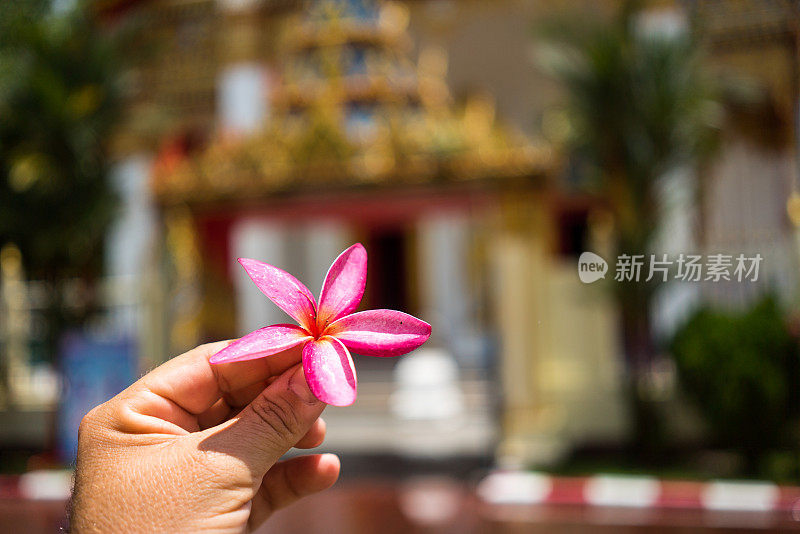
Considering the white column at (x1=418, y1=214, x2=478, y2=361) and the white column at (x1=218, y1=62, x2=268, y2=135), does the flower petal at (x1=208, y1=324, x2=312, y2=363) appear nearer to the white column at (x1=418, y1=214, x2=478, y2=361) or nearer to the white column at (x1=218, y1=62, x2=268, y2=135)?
the white column at (x1=218, y1=62, x2=268, y2=135)

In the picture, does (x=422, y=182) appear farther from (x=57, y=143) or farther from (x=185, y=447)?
(x=185, y=447)

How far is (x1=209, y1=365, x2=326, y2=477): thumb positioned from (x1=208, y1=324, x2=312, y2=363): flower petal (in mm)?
77

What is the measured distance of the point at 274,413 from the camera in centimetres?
64

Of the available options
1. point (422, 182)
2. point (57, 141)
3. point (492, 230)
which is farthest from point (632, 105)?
point (57, 141)

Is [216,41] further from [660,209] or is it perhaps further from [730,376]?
[730,376]

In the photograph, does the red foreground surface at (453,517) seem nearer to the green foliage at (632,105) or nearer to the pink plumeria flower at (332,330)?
the green foliage at (632,105)

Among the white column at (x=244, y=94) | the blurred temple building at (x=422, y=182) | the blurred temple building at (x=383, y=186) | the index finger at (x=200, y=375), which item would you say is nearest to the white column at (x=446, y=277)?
the blurred temple building at (x=422, y=182)

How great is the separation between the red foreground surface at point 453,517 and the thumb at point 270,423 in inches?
143

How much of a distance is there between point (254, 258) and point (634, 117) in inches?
162

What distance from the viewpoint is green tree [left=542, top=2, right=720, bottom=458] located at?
5766 millimetres

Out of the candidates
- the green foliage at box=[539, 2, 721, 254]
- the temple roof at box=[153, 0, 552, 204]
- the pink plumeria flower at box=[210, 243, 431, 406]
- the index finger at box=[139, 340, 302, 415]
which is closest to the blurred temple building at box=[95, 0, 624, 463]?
the temple roof at box=[153, 0, 552, 204]

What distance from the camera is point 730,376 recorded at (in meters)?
5.44

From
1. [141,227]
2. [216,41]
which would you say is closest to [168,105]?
[216,41]

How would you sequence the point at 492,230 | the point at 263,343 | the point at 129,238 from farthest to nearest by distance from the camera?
the point at 129,238 < the point at 492,230 < the point at 263,343
